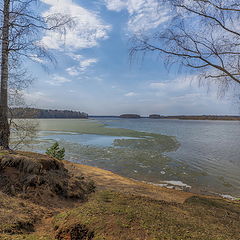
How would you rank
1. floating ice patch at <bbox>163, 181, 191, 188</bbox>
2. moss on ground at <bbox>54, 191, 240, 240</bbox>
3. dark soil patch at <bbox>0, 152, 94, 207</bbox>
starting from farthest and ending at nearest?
floating ice patch at <bbox>163, 181, 191, 188</bbox>
dark soil patch at <bbox>0, 152, 94, 207</bbox>
moss on ground at <bbox>54, 191, 240, 240</bbox>

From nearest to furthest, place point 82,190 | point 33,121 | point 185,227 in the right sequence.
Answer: point 185,227 < point 82,190 < point 33,121

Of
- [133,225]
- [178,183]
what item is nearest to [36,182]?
[133,225]

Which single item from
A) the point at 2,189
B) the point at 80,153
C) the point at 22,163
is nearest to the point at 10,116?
the point at 22,163

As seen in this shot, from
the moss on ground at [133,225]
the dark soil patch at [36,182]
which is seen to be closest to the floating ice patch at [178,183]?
the dark soil patch at [36,182]

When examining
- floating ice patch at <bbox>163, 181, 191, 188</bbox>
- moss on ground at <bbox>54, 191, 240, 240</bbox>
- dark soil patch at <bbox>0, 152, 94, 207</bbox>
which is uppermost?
moss on ground at <bbox>54, 191, 240, 240</bbox>

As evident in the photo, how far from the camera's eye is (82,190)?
5367 mm

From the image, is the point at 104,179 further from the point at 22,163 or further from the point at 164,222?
the point at 164,222

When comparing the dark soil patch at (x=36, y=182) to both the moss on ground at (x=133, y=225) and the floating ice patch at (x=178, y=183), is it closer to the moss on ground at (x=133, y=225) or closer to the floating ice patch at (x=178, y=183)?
the moss on ground at (x=133, y=225)

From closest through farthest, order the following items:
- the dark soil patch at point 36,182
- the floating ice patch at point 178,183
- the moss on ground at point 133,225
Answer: the moss on ground at point 133,225, the dark soil patch at point 36,182, the floating ice patch at point 178,183

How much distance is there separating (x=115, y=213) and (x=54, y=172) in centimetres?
399

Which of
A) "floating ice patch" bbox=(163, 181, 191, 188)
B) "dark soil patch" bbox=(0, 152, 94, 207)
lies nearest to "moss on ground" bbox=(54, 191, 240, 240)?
"dark soil patch" bbox=(0, 152, 94, 207)

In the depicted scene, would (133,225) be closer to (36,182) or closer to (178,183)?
(36,182)

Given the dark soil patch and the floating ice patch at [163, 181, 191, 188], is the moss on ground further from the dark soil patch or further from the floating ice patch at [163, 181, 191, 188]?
the floating ice patch at [163, 181, 191, 188]

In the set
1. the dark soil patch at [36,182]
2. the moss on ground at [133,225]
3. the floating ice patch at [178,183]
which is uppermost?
the moss on ground at [133,225]
